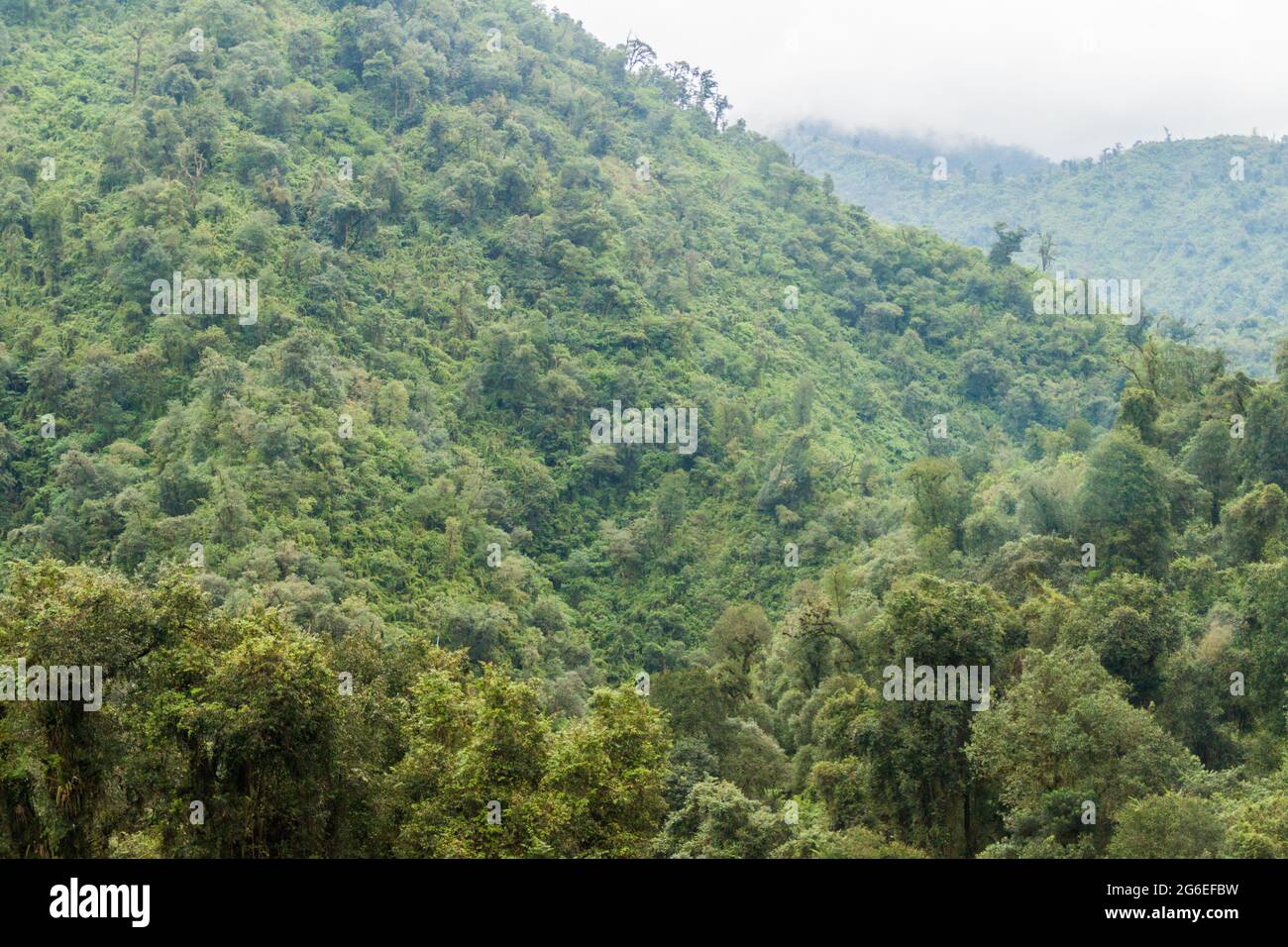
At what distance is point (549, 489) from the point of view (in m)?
53.2

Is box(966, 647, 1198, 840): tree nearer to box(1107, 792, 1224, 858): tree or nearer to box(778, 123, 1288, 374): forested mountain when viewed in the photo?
box(1107, 792, 1224, 858): tree

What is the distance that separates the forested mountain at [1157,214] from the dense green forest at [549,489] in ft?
150

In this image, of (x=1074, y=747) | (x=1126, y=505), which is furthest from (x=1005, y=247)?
(x=1074, y=747)

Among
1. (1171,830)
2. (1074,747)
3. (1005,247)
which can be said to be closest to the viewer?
(1171,830)

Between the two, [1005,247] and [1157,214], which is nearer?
[1005,247]

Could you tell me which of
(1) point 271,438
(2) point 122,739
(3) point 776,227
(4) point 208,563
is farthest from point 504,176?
(2) point 122,739

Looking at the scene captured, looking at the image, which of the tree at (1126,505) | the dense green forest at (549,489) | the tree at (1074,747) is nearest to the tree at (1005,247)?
the dense green forest at (549,489)

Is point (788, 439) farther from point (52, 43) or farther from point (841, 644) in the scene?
point (52, 43)

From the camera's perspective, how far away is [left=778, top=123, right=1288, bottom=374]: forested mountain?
115 meters

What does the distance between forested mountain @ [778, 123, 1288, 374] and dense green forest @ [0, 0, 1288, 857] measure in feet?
150

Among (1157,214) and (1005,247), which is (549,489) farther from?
(1157,214)

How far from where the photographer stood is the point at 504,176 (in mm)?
→ 64938

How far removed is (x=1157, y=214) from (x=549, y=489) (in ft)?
318
